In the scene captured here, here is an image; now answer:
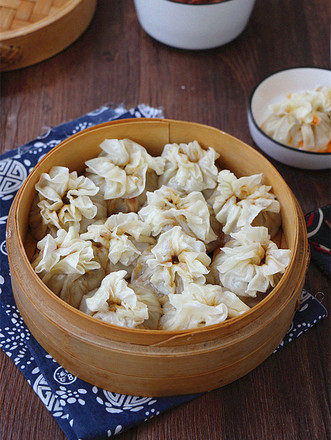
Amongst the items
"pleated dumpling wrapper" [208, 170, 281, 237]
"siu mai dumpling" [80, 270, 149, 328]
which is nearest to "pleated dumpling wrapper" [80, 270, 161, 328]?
"siu mai dumpling" [80, 270, 149, 328]

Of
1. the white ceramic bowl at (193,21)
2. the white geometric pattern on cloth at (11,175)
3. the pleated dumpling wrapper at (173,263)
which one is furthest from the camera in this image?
the white ceramic bowl at (193,21)

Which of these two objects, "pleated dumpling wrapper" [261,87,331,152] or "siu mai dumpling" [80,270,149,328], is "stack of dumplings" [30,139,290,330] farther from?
"pleated dumpling wrapper" [261,87,331,152]

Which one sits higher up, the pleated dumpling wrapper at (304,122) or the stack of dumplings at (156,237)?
the stack of dumplings at (156,237)

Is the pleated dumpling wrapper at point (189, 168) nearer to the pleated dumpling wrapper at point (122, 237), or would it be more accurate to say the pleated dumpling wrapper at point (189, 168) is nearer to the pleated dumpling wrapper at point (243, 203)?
the pleated dumpling wrapper at point (243, 203)

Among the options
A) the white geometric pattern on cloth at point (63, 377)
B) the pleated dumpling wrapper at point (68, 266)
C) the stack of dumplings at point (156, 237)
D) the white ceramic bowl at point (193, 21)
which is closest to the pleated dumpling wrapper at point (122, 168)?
the stack of dumplings at point (156, 237)

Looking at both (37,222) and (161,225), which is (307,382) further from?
(37,222)

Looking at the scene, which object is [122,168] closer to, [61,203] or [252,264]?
[61,203]
